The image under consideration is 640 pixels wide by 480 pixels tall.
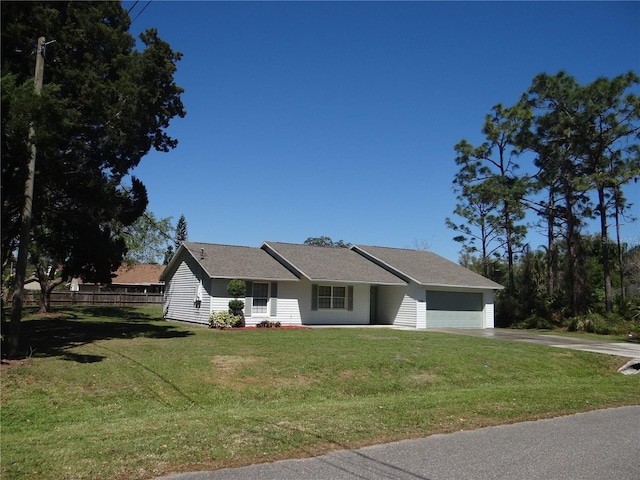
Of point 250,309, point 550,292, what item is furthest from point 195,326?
point 550,292

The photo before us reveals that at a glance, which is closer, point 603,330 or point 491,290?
point 603,330

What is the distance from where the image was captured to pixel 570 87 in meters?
32.8

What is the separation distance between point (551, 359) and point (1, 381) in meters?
14.6

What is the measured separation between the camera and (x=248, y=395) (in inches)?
418

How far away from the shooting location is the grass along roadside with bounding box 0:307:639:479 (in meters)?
6.32

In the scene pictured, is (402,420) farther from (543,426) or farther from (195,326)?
(195,326)

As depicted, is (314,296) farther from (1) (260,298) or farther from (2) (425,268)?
(2) (425,268)

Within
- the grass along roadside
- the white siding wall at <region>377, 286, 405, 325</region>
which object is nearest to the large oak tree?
the grass along roadside

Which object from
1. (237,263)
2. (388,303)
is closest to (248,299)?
(237,263)

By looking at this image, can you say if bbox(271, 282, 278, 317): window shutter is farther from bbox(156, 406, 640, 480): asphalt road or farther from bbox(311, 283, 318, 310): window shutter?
bbox(156, 406, 640, 480): asphalt road

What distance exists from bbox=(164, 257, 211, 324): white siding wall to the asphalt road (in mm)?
18364

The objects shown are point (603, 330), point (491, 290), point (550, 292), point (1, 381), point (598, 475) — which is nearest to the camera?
point (598, 475)

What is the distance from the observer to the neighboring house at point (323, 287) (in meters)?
25.0

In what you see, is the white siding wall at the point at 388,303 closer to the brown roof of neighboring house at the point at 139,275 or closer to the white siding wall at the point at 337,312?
the white siding wall at the point at 337,312
